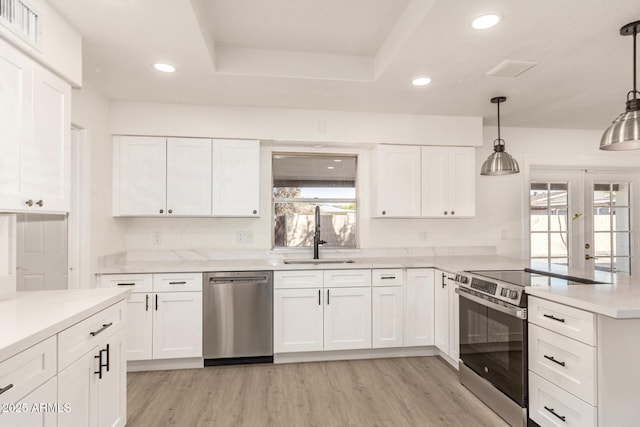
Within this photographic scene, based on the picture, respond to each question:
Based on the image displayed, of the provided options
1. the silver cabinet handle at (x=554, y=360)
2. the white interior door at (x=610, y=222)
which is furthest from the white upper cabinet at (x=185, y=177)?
the white interior door at (x=610, y=222)

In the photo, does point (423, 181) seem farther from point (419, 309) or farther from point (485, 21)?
point (485, 21)

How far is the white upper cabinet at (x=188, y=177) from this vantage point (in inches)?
131

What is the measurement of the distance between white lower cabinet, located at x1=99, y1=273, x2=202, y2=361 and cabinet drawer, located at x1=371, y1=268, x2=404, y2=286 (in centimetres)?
157

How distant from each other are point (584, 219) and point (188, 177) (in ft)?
14.9

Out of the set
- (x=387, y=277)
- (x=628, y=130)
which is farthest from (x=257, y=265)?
(x=628, y=130)

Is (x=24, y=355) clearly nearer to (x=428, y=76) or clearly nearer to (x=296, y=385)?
(x=296, y=385)

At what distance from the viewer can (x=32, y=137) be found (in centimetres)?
173

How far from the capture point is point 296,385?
110 inches

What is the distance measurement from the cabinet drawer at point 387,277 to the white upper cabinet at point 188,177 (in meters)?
1.70

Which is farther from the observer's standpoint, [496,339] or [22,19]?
[496,339]

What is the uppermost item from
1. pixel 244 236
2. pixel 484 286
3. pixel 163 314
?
pixel 244 236

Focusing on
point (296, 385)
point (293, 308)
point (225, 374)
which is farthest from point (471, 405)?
point (225, 374)

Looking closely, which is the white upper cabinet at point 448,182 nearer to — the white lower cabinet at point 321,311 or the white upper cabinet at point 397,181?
the white upper cabinet at point 397,181

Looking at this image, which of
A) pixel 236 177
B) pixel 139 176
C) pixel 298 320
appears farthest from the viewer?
pixel 236 177
